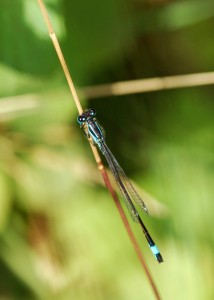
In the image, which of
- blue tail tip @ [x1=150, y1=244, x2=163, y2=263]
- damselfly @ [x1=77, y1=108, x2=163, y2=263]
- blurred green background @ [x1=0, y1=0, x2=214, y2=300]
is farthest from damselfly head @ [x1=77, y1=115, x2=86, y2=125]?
blue tail tip @ [x1=150, y1=244, x2=163, y2=263]

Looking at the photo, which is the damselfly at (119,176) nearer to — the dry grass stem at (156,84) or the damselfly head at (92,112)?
the damselfly head at (92,112)

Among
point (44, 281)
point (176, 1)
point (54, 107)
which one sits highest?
point (176, 1)

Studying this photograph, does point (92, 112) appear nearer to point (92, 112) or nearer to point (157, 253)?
point (92, 112)

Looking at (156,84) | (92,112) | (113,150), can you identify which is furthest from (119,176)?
(156,84)

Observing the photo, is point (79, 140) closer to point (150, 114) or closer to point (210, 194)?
point (150, 114)

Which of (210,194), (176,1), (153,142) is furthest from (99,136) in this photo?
(176,1)

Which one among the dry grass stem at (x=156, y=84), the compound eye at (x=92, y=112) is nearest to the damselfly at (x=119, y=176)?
the compound eye at (x=92, y=112)
